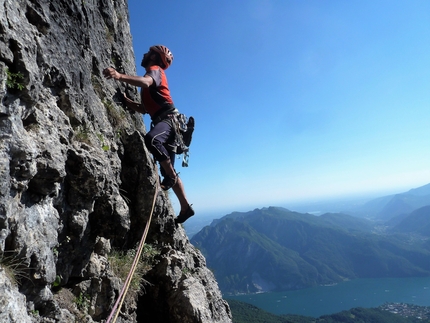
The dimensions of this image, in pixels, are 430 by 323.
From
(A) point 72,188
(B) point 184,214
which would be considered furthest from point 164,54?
(B) point 184,214

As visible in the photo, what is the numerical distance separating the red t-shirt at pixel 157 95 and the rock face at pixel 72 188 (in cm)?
90

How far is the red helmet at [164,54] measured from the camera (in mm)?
7141

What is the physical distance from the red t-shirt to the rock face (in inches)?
35.5

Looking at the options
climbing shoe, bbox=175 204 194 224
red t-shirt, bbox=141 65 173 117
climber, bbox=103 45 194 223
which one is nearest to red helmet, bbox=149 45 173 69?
climber, bbox=103 45 194 223

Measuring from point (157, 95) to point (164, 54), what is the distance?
3.80 ft

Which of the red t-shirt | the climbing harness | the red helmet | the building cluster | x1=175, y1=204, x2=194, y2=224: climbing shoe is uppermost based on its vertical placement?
the red helmet

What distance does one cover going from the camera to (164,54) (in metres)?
7.14

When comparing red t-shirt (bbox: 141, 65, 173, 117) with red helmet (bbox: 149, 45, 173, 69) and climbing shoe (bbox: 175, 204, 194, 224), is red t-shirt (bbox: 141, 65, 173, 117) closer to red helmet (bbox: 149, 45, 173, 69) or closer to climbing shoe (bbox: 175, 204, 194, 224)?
red helmet (bbox: 149, 45, 173, 69)

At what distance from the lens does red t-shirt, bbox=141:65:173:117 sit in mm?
6699

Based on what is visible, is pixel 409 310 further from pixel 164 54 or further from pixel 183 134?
pixel 164 54

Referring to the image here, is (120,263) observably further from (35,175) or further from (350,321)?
(350,321)

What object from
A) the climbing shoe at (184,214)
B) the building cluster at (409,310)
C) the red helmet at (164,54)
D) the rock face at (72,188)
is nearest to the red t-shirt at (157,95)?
the red helmet at (164,54)

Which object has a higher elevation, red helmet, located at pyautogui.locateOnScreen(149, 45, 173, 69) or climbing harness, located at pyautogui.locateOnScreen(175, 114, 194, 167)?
red helmet, located at pyautogui.locateOnScreen(149, 45, 173, 69)

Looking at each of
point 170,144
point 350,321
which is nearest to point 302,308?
point 350,321
